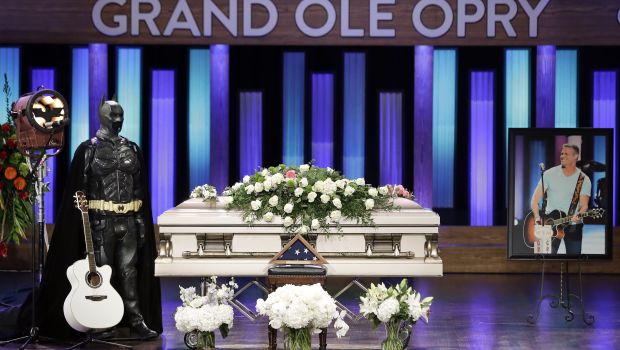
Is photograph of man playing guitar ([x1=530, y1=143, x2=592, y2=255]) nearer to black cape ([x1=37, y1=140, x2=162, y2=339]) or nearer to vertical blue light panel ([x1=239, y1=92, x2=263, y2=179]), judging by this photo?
black cape ([x1=37, y1=140, x2=162, y2=339])

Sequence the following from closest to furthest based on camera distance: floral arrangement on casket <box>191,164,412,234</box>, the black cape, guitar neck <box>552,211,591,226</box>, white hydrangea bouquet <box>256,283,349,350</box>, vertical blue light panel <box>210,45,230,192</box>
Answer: white hydrangea bouquet <box>256,283,349,350</box>
floral arrangement on casket <box>191,164,412,234</box>
the black cape
guitar neck <box>552,211,591,226</box>
vertical blue light panel <box>210,45,230,192</box>

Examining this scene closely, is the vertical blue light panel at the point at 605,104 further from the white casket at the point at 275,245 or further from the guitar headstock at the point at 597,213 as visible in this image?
the white casket at the point at 275,245

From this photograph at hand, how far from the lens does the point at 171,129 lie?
9969 millimetres

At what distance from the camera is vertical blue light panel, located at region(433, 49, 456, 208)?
1000 cm

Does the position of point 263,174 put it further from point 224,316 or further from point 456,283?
point 456,283

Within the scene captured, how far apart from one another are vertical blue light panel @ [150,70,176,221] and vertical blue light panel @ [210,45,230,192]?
18.0 inches

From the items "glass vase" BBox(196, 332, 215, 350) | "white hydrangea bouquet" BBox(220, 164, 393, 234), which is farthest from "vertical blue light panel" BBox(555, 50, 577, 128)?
"glass vase" BBox(196, 332, 215, 350)

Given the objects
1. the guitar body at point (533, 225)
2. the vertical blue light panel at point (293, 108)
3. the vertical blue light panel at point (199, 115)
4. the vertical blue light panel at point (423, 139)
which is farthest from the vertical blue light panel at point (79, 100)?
the guitar body at point (533, 225)

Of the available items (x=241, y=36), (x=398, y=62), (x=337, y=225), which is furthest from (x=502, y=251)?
(x=337, y=225)

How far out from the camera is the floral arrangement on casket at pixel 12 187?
23.3ft

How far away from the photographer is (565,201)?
758 cm

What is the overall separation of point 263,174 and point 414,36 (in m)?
3.65

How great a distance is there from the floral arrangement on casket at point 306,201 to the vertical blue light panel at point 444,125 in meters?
3.56

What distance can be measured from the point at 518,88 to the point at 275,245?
4497 mm
